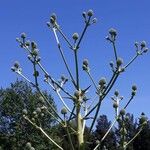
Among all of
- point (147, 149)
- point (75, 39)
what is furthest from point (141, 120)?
point (147, 149)

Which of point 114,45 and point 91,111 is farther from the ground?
point 114,45

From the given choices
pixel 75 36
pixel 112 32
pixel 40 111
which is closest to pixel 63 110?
pixel 40 111

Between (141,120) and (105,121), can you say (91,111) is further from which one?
(105,121)

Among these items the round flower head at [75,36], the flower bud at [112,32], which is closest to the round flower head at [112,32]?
the flower bud at [112,32]

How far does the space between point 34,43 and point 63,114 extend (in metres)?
1.31

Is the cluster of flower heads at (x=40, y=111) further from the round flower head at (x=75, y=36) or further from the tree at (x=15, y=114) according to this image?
the tree at (x=15, y=114)

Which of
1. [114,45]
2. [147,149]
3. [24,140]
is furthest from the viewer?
[147,149]

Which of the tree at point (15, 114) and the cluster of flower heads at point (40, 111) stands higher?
the tree at point (15, 114)

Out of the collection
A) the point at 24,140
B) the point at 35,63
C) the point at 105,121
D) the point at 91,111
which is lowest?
the point at 91,111

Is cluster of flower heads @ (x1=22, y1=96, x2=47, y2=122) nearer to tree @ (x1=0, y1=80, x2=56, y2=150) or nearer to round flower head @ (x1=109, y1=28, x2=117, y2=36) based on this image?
round flower head @ (x1=109, y1=28, x2=117, y2=36)

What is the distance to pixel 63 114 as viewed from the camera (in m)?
8.71

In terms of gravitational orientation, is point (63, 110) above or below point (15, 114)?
below

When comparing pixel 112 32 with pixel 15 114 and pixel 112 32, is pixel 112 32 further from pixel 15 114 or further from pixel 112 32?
pixel 15 114

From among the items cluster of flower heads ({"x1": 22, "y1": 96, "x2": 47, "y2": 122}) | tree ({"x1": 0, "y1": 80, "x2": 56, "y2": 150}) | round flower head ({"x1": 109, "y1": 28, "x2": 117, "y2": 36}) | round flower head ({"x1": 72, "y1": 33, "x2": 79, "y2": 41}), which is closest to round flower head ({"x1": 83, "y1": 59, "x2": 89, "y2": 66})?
round flower head ({"x1": 72, "y1": 33, "x2": 79, "y2": 41})
